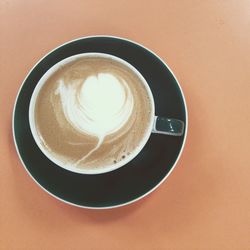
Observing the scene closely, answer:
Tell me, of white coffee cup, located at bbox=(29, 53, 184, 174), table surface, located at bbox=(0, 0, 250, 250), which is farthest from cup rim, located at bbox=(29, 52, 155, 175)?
table surface, located at bbox=(0, 0, 250, 250)

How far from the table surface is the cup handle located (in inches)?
4.1

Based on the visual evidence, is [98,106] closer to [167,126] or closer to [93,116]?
[93,116]

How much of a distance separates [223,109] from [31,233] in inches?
25.2

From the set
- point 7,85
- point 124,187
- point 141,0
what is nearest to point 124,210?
point 124,187

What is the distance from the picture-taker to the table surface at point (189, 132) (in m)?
0.86

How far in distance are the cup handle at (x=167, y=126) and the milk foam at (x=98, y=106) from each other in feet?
0.25

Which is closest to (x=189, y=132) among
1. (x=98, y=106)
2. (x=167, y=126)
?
(x=167, y=126)

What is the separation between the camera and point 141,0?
3.30ft

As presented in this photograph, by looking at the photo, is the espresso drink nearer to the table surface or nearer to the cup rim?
the cup rim

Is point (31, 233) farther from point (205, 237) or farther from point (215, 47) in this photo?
point (215, 47)

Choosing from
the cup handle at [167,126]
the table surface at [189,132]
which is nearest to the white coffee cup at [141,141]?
the cup handle at [167,126]

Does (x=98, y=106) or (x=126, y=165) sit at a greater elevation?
(x=98, y=106)

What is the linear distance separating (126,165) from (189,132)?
0.69ft

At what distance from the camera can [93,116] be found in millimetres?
794
